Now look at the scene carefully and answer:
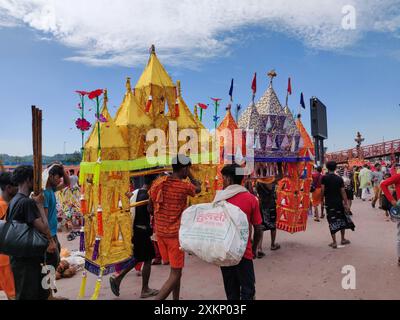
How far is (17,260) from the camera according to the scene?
3.07 meters

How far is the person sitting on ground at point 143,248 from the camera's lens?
422 centimetres

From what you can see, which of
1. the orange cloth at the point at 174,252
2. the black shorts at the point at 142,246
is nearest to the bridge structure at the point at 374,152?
the black shorts at the point at 142,246

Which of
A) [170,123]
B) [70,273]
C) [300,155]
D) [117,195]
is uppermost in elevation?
[170,123]

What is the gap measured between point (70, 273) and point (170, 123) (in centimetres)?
284

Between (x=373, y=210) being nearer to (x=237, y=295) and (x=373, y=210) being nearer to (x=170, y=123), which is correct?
(x=170, y=123)

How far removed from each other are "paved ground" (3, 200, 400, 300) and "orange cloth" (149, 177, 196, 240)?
1.14 meters

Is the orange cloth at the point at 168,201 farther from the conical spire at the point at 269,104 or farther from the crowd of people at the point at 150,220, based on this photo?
the conical spire at the point at 269,104

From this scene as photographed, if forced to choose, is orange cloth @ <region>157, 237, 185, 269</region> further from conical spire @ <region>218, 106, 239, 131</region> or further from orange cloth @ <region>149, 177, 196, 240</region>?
conical spire @ <region>218, 106, 239, 131</region>

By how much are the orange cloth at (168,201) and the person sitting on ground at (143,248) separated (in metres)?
0.74

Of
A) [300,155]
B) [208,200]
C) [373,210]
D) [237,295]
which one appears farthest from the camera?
[373,210]

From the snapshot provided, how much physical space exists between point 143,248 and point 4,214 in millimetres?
1658

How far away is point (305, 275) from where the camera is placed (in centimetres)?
486

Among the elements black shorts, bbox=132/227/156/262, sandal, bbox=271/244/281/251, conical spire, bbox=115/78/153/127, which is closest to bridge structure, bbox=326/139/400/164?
sandal, bbox=271/244/281/251
